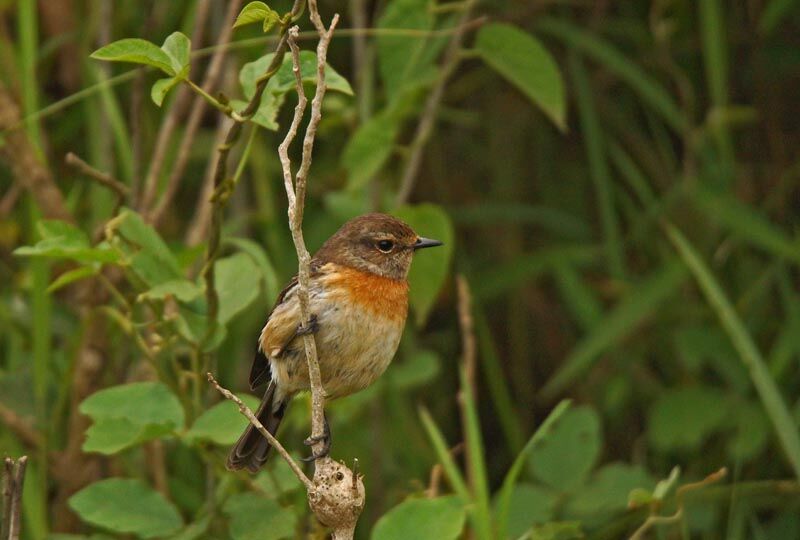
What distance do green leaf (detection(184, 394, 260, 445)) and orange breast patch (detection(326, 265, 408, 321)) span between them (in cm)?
43

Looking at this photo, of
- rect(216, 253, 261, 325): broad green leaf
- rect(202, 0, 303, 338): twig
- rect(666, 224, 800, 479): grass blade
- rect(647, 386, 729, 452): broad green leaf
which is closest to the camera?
rect(202, 0, 303, 338): twig

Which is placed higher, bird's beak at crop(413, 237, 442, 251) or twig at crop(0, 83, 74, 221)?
twig at crop(0, 83, 74, 221)

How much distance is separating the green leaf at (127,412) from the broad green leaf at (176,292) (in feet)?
1.08

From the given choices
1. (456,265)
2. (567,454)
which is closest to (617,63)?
(456,265)

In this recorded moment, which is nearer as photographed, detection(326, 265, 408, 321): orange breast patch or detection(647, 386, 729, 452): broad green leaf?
detection(326, 265, 408, 321): orange breast patch

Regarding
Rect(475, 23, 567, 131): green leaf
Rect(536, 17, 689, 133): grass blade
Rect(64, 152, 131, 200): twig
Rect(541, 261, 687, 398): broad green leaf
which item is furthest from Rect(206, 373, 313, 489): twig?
Rect(536, 17, 689, 133): grass blade

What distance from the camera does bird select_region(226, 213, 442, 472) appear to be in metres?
3.29

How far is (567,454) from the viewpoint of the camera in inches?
172

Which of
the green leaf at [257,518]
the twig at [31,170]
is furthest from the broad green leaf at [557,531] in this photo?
the twig at [31,170]

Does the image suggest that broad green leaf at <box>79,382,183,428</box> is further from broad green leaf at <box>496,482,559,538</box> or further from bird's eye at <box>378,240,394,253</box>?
broad green leaf at <box>496,482,559,538</box>

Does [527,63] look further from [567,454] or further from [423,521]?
[423,521]

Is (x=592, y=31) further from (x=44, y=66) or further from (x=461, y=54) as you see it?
(x=44, y=66)

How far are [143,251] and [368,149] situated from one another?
3.81 ft

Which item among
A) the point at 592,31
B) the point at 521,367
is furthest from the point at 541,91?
the point at 521,367
